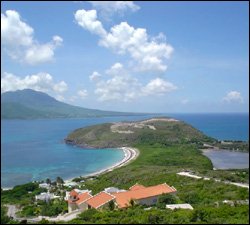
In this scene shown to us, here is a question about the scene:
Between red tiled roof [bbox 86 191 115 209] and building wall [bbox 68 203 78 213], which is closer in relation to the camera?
red tiled roof [bbox 86 191 115 209]

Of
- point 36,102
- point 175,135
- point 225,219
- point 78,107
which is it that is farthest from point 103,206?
point 78,107

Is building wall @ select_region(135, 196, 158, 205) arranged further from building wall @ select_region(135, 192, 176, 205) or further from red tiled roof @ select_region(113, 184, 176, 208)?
red tiled roof @ select_region(113, 184, 176, 208)

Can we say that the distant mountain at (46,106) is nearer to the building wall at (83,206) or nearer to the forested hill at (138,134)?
the forested hill at (138,134)

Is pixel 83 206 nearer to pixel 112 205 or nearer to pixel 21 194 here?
pixel 112 205

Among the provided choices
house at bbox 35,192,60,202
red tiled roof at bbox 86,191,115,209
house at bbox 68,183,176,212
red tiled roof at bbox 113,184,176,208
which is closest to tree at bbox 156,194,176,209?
house at bbox 68,183,176,212

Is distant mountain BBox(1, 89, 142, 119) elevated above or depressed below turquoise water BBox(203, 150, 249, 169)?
above

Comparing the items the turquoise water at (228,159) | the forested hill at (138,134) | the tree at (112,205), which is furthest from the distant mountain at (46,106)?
the tree at (112,205)

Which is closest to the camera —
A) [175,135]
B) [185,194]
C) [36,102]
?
[185,194]

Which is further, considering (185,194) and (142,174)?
(142,174)

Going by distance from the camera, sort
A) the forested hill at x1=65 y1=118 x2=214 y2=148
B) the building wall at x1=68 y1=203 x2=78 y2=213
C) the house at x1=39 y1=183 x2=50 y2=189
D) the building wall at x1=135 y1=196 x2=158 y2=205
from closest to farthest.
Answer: the building wall at x1=135 y1=196 x2=158 y2=205, the building wall at x1=68 y1=203 x2=78 y2=213, the house at x1=39 y1=183 x2=50 y2=189, the forested hill at x1=65 y1=118 x2=214 y2=148

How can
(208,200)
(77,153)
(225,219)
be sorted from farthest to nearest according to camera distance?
(77,153), (208,200), (225,219)

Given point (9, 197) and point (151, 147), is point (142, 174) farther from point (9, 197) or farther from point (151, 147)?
point (151, 147)
